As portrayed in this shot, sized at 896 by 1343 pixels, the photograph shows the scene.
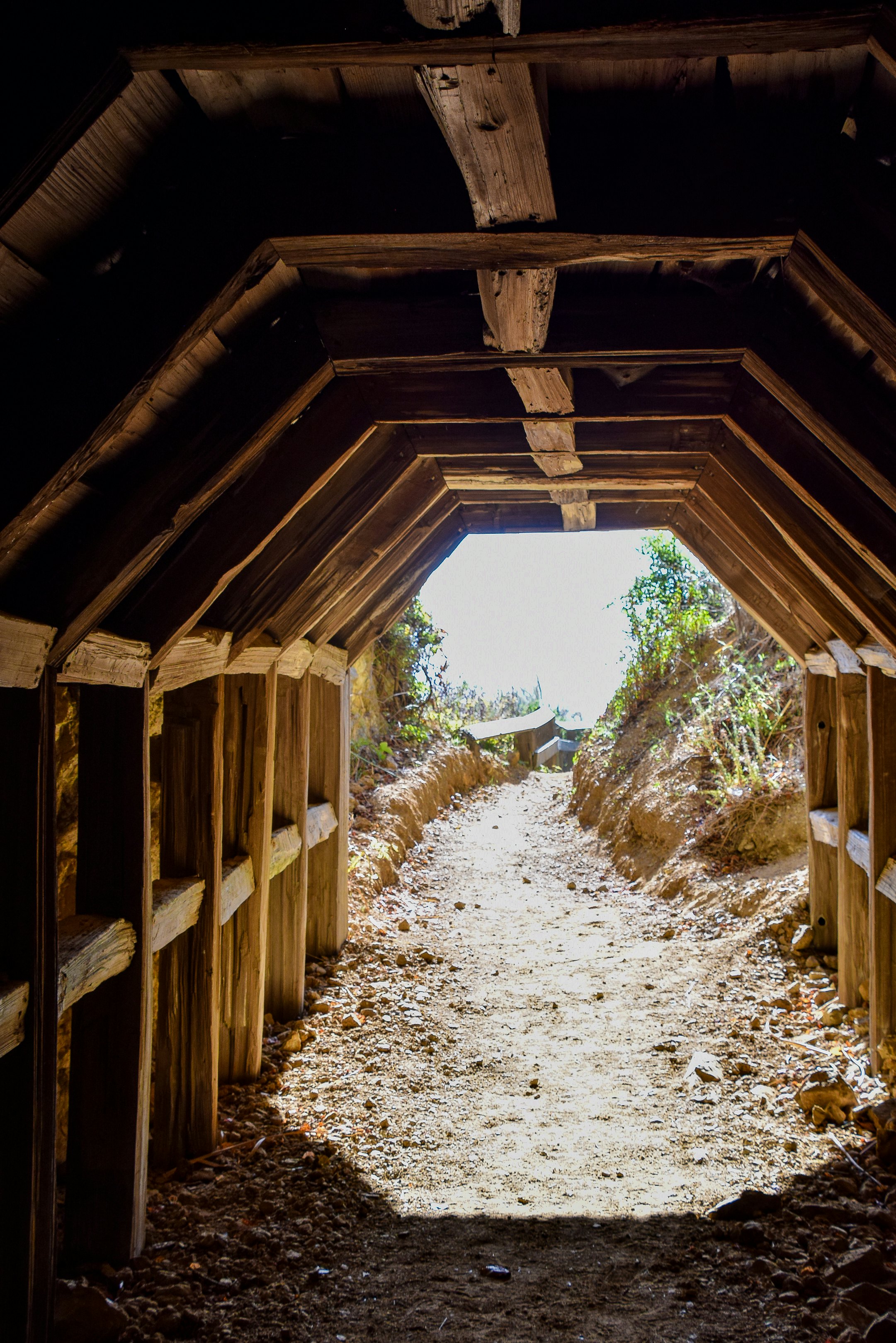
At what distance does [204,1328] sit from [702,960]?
446cm

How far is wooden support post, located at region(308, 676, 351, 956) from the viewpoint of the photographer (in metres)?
6.45

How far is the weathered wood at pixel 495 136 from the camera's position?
1.67m

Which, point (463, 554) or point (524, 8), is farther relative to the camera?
point (463, 554)

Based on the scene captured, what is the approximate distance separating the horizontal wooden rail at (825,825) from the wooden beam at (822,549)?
192cm

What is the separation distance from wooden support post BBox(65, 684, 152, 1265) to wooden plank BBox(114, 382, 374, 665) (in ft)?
0.96

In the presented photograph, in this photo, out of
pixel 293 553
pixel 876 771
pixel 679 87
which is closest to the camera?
pixel 679 87

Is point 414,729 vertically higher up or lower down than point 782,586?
lower down

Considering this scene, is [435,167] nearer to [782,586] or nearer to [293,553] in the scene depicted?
[293,553]

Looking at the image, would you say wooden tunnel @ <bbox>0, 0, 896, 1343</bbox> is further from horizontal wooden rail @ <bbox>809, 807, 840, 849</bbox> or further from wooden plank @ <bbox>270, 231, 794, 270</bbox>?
horizontal wooden rail @ <bbox>809, 807, 840, 849</bbox>

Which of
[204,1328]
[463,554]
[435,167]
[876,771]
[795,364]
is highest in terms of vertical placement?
[463,554]

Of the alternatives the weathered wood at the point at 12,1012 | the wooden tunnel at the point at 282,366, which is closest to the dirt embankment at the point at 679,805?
the wooden tunnel at the point at 282,366

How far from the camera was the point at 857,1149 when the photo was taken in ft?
12.1

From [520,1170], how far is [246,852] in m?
1.99

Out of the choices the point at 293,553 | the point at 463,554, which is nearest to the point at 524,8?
the point at 293,553
